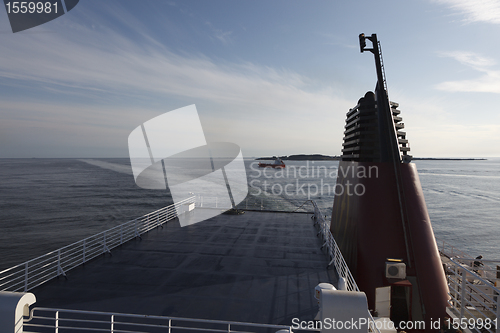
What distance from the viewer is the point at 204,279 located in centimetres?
721

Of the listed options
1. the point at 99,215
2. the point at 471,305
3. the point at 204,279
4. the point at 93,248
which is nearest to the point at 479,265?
the point at 471,305

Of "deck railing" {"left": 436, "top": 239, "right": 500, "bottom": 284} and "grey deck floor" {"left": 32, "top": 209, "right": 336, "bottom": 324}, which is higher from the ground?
"grey deck floor" {"left": 32, "top": 209, "right": 336, "bottom": 324}

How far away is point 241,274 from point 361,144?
5.05 metres

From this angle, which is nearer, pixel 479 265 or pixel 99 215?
pixel 479 265

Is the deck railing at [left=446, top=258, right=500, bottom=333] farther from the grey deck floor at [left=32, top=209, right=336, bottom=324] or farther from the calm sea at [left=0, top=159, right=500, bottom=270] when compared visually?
the calm sea at [left=0, top=159, right=500, bottom=270]


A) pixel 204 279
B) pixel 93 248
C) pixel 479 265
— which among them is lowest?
pixel 479 265

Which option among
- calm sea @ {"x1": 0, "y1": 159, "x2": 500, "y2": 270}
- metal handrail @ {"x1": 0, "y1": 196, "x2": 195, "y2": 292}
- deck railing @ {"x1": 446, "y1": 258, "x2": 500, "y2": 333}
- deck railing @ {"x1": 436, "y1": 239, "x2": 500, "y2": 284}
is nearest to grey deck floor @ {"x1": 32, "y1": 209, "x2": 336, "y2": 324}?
metal handrail @ {"x1": 0, "y1": 196, "x2": 195, "y2": 292}

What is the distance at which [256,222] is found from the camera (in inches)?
555

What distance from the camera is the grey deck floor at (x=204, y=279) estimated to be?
18.9 ft

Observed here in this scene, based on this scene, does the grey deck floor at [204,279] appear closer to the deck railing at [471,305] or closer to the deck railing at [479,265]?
the deck railing at [471,305]

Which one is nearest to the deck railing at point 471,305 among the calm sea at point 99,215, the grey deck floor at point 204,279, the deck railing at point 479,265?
the deck railing at point 479,265

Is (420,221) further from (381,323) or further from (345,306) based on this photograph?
(345,306)

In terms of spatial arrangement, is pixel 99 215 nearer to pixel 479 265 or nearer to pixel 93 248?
pixel 93 248

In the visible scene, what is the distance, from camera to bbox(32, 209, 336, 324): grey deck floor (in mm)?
5770
